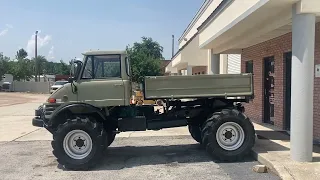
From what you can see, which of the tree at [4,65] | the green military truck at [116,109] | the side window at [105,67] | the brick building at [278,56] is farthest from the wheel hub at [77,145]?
the tree at [4,65]

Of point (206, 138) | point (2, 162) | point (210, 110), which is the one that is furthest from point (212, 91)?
point (2, 162)

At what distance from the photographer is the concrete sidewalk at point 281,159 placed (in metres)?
7.07

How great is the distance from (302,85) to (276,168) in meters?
1.68

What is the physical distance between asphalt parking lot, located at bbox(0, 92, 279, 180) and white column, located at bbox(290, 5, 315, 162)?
0.91m

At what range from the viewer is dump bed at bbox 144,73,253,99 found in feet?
29.6

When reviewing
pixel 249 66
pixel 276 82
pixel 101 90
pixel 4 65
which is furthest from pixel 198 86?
Result: pixel 4 65

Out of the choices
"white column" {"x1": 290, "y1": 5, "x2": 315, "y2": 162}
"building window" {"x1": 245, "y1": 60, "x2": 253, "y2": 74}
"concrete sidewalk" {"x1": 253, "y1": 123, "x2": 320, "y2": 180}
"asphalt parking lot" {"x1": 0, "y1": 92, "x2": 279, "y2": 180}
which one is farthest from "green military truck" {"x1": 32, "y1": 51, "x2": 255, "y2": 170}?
"building window" {"x1": 245, "y1": 60, "x2": 253, "y2": 74}

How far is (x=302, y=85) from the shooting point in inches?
303

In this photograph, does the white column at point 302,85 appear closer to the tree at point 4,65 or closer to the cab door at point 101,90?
the cab door at point 101,90

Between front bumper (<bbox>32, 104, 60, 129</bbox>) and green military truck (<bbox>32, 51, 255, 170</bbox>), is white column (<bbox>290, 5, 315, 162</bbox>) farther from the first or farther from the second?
front bumper (<bbox>32, 104, 60, 129</bbox>)

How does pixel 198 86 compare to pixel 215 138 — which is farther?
pixel 198 86

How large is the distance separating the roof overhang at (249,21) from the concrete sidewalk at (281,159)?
2900 mm

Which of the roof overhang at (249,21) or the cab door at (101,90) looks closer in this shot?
the roof overhang at (249,21)

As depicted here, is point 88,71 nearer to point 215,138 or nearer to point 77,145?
point 77,145
